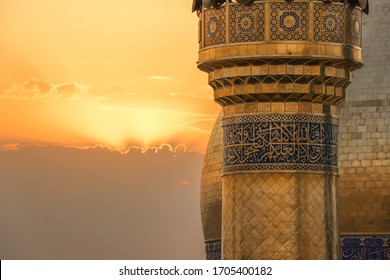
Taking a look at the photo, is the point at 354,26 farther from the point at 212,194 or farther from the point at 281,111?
the point at 212,194

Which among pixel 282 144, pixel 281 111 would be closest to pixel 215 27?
pixel 281 111

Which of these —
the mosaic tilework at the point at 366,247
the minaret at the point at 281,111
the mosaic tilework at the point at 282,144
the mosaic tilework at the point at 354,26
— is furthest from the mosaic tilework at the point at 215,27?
the mosaic tilework at the point at 366,247

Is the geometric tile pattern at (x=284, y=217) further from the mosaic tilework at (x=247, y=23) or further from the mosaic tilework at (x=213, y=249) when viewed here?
the mosaic tilework at (x=213, y=249)

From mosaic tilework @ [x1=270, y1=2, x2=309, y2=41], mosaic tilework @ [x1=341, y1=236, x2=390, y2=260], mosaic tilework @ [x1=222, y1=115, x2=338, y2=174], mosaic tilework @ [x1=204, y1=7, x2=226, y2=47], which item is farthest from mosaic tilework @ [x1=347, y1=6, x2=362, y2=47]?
mosaic tilework @ [x1=341, y1=236, x2=390, y2=260]

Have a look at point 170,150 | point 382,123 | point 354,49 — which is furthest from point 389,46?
point 354,49

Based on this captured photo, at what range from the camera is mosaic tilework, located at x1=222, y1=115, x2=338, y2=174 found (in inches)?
599

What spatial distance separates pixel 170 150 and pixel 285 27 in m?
3.11

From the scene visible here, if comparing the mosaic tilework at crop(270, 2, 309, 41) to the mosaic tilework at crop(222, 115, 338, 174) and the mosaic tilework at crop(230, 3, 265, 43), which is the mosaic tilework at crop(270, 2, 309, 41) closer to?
the mosaic tilework at crop(230, 3, 265, 43)

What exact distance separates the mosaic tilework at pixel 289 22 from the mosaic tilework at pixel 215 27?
17.1 inches

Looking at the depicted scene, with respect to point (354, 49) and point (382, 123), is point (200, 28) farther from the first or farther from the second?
point (382, 123)

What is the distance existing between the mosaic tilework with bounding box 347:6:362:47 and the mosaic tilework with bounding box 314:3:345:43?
107 mm

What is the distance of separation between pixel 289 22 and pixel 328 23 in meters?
0.33

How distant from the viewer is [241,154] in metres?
15.4

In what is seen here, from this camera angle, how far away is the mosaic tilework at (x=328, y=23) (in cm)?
1515
